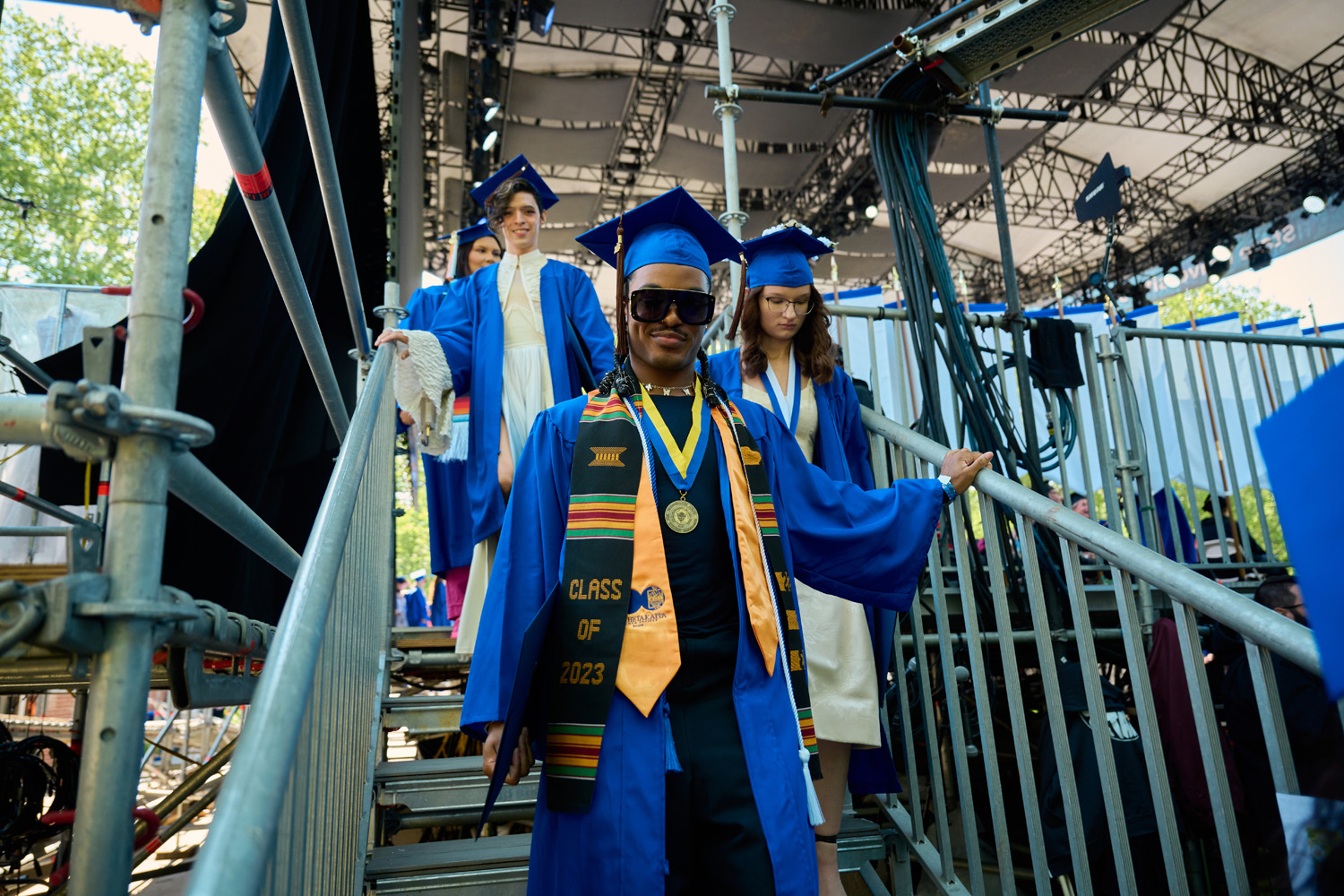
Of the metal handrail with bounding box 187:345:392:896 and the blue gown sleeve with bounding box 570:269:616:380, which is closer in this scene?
the metal handrail with bounding box 187:345:392:896

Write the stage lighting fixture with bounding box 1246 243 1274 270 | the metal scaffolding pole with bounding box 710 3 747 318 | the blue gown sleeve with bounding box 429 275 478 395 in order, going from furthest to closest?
the stage lighting fixture with bounding box 1246 243 1274 270
the metal scaffolding pole with bounding box 710 3 747 318
the blue gown sleeve with bounding box 429 275 478 395

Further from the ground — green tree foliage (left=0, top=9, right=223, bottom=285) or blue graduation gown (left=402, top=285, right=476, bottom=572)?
green tree foliage (left=0, top=9, right=223, bottom=285)

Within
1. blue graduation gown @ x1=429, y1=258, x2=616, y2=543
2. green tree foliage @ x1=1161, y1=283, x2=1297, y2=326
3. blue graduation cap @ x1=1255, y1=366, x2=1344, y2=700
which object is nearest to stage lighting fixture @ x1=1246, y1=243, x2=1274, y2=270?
green tree foliage @ x1=1161, y1=283, x2=1297, y2=326

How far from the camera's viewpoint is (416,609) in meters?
15.6

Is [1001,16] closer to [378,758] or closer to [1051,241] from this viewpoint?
[378,758]

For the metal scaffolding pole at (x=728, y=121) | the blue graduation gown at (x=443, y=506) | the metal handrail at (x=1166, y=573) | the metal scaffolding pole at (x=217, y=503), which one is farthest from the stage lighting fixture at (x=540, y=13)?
the metal scaffolding pole at (x=217, y=503)

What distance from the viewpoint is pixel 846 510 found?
2.10m

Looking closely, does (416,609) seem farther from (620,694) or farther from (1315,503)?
(1315,503)

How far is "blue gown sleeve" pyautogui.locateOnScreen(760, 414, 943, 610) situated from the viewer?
207 centimetres

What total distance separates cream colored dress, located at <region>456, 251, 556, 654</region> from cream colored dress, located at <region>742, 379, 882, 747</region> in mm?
1071

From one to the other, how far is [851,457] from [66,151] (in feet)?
65.4

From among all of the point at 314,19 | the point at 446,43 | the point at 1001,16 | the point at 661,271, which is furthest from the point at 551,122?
the point at 661,271

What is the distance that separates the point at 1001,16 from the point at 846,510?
1.95 m

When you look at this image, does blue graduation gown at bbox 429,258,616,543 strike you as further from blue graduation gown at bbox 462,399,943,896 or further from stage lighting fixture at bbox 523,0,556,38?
stage lighting fixture at bbox 523,0,556,38
